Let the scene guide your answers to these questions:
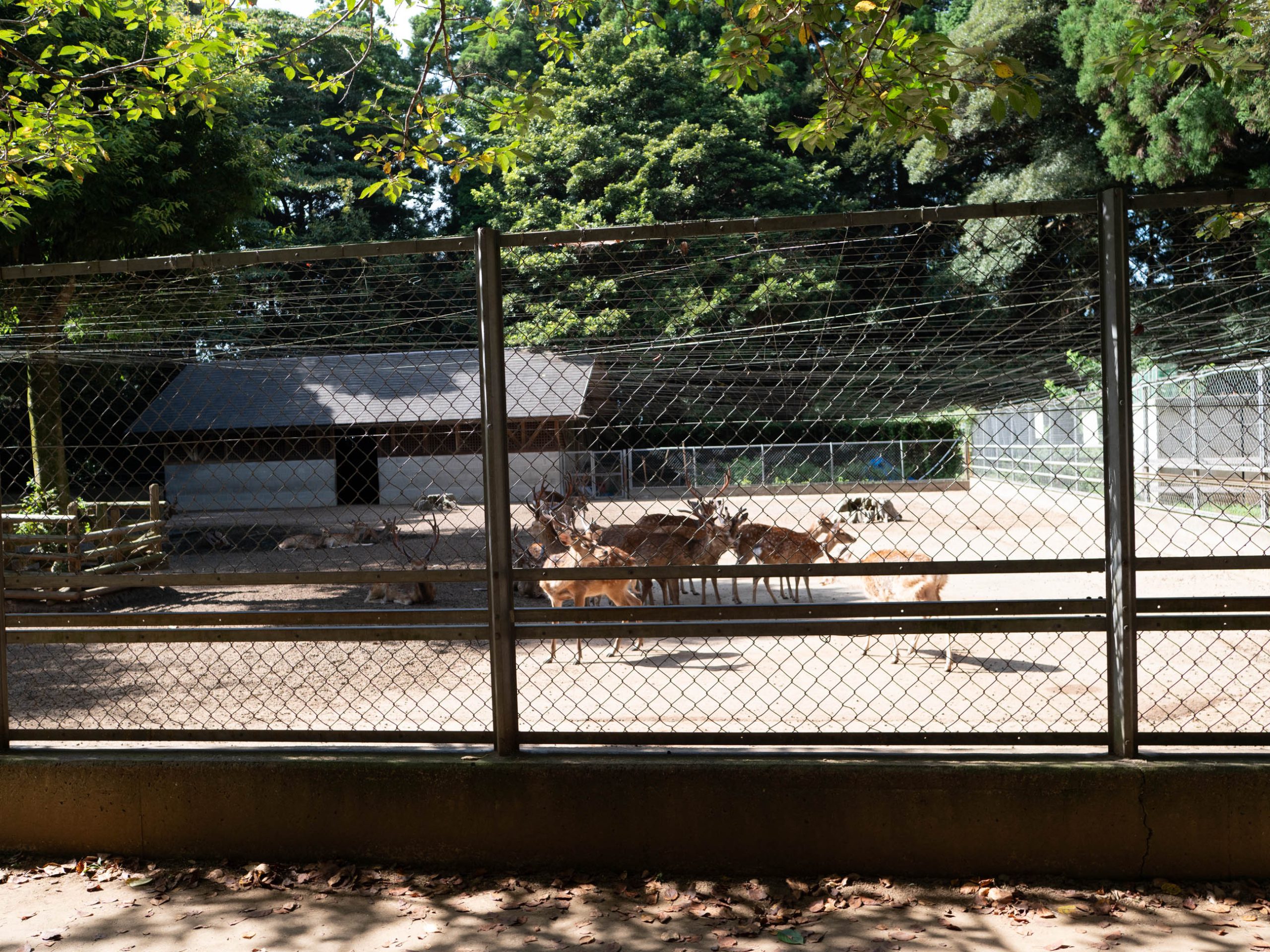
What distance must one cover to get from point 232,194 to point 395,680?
27.6 feet

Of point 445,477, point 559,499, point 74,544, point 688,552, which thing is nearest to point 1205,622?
point 688,552

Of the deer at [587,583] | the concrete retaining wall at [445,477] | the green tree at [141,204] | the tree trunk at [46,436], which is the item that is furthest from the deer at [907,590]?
the concrete retaining wall at [445,477]

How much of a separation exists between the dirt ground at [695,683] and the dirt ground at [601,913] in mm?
869

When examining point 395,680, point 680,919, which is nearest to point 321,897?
point 680,919

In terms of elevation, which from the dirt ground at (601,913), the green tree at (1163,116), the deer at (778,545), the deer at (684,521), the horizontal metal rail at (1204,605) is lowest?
the dirt ground at (601,913)

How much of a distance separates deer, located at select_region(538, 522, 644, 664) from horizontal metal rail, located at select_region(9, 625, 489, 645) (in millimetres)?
3516

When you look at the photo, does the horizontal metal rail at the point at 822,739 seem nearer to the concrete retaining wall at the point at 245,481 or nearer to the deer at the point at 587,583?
the deer at the point at 587,583

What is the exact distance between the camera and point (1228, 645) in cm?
698

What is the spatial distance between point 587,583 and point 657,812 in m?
3.98

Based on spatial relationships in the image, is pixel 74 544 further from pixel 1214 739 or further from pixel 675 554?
pixel 1214 739

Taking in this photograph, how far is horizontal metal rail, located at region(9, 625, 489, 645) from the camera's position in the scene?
3400 mm

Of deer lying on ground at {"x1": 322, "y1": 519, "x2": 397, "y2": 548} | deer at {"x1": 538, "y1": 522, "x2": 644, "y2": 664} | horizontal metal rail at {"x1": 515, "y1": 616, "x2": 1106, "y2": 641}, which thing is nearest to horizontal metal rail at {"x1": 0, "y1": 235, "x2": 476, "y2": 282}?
horizontal metal rail at {"x1": 515, "y1": 616, "x2": 1106, "y2": 641}

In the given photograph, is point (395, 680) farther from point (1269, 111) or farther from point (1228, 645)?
point (1269, 111)

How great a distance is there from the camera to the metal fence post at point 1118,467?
306 centimetres
